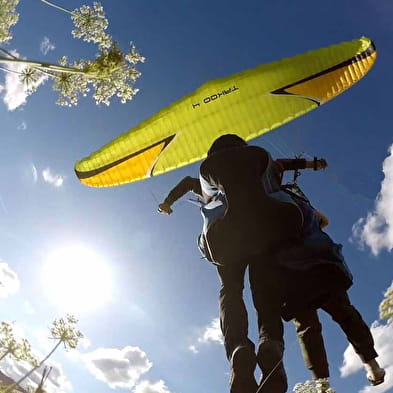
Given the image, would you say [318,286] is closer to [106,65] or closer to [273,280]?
[273,280]

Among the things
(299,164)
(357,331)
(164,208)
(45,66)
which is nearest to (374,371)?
(357,331)

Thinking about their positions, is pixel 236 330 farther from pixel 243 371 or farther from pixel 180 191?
pixel 180 191

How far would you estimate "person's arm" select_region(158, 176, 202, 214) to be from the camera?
15.6ft

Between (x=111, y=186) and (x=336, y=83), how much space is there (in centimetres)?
585

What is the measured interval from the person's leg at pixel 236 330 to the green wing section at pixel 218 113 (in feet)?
18.9

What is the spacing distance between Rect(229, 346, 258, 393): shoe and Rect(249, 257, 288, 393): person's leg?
0.07m

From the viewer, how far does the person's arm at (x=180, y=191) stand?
4749mm

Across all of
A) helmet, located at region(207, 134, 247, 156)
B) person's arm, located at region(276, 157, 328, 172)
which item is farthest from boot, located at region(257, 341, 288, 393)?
person's arm, located at region(276, 157, 328, 172)

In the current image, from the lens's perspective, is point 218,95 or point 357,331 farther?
point 218,95

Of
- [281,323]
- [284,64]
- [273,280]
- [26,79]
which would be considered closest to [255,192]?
[273,280]

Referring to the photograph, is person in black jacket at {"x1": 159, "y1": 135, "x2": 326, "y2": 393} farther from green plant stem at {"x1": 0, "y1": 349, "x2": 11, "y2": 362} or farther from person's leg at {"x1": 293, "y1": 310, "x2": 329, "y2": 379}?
green plant stem at {"x1": 0, "y1": 349, "x2": 11, "y2": 362}

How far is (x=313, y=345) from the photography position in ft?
11.2

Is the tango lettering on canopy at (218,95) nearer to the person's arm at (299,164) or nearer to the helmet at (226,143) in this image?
the person's arm at (299,164)

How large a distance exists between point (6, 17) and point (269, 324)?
1010 centimetres
